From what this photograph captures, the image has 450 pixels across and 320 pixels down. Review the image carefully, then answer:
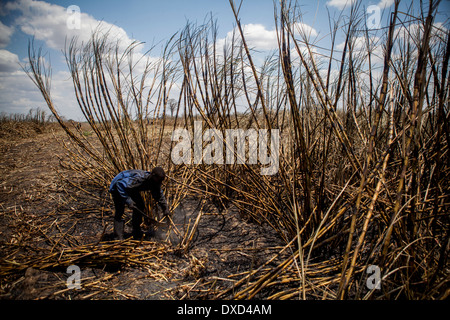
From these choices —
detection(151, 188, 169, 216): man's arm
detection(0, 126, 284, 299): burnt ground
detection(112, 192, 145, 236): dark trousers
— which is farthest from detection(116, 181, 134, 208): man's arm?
detection(0, 126, 284, 299): burnt ground

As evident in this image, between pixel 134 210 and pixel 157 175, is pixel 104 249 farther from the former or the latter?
pixel 157 175

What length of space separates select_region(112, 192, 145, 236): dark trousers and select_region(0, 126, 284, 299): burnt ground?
19cm

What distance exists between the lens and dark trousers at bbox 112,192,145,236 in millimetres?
2084

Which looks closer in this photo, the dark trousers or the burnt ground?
the burnt ground

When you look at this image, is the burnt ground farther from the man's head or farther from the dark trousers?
the man's head

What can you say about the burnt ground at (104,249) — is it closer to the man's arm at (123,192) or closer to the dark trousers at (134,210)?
the dark trousers at (134,210)

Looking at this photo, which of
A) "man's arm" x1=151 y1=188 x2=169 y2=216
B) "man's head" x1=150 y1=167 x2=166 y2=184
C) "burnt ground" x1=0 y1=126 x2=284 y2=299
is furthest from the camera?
"man's arm" x1=151 y1=188 x2=169 y2=216

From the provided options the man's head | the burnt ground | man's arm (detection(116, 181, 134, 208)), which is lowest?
the burnt ground

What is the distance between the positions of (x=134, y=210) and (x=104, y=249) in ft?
1.48
